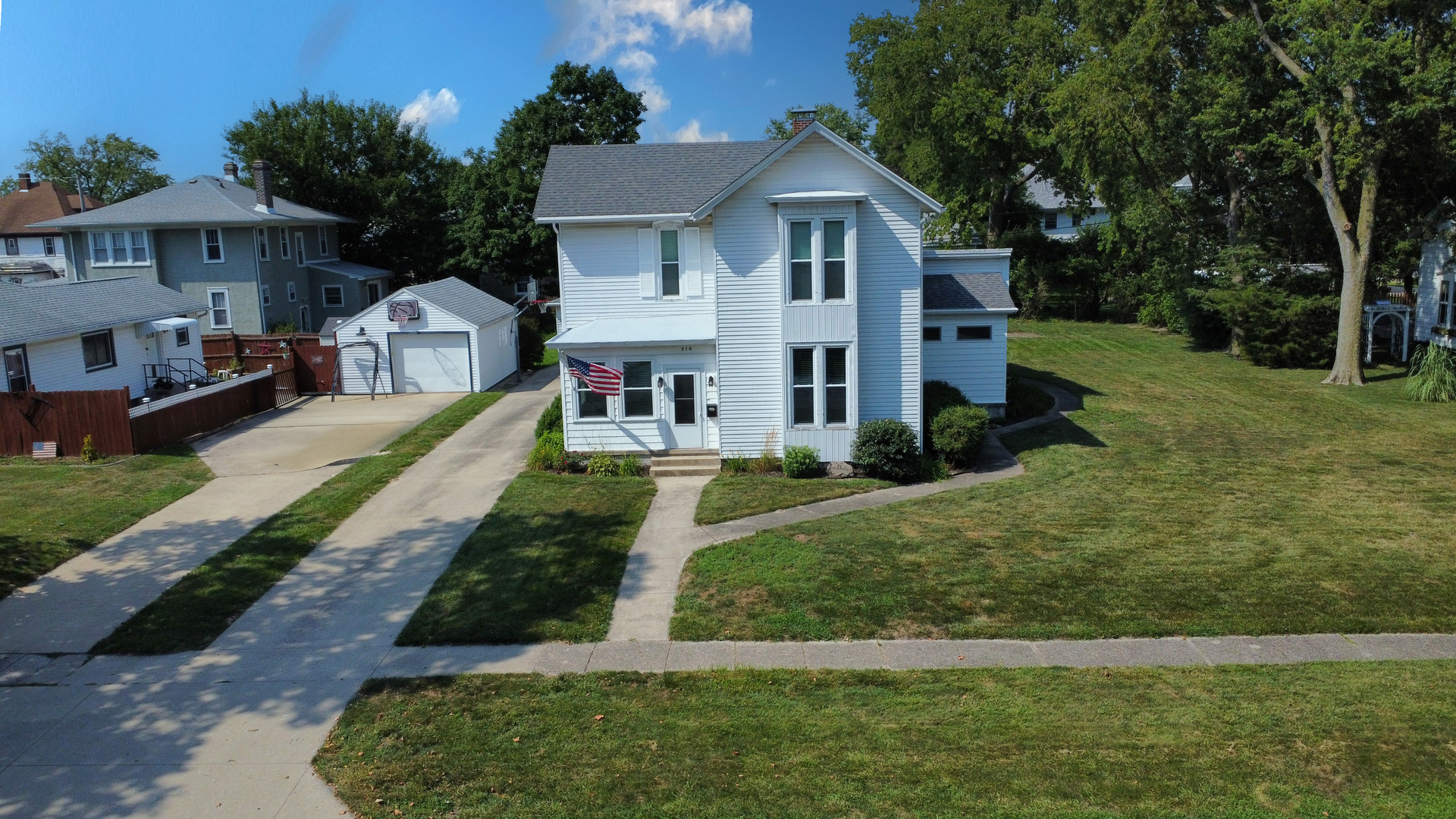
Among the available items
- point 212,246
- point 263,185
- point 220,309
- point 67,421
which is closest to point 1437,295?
point 67,421

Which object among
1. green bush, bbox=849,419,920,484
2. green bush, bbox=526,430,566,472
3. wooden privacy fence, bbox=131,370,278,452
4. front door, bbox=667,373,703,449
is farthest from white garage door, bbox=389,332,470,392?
green bush, bbox=849,419,920,484

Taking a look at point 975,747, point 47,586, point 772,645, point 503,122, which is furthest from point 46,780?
point 503,122

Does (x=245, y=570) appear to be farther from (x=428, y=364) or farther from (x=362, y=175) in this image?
(x=362, y=175)

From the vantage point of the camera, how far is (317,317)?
44.7 m

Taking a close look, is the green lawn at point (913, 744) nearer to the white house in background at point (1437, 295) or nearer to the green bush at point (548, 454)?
the green bush at point (548, 454)

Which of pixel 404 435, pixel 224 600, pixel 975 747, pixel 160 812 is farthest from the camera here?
pixel 404 435

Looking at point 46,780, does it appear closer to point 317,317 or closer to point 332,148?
point 317,317

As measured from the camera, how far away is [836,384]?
20.8 m

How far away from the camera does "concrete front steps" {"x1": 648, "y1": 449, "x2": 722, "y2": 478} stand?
21.2 meters

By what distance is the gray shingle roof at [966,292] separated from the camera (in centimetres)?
2412

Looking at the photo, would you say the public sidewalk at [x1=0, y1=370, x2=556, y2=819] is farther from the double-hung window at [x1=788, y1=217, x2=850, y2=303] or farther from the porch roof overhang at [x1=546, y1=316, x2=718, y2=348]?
the double-hung window at [x1=788, y1=217, x2=850, y2=303]

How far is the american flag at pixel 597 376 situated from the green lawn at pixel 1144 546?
6.19m

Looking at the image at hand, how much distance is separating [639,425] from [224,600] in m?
9.67

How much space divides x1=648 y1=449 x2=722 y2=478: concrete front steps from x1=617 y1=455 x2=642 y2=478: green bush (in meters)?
0.25
